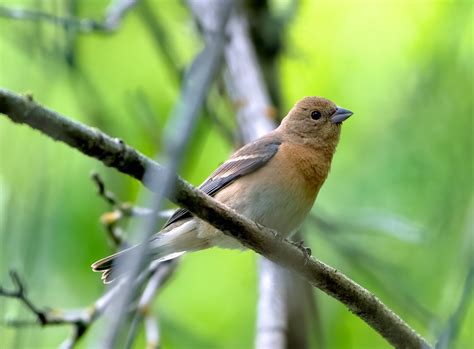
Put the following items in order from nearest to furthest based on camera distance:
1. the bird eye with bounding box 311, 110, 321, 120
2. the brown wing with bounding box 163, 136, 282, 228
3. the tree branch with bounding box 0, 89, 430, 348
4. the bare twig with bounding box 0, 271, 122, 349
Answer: the tree branch with bounding box 0, 89, 430, 348
the bare twig with bounding box 0, 271, 122, 349
the brown wing with bounding box 163, 136, 282, 228
the bird eye with bounding box 311, 110, 321, 120

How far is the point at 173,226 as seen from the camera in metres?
6.03

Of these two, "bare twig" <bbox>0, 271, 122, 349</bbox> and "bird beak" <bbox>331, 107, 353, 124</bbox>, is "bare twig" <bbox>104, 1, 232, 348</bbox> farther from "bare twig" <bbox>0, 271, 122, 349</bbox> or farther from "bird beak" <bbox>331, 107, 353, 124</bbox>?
"bird beak" <bbox>331, 107, 353, 124</bbox>

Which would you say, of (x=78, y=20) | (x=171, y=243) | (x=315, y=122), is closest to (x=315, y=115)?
(x=315, y=122)

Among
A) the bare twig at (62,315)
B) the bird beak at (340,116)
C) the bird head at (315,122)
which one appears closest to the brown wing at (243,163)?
the bird head at (315,122)

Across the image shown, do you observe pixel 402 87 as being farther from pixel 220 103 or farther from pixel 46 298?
pixel 46 298

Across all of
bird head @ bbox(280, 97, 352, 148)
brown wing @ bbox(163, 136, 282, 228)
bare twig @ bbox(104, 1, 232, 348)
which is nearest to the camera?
bare twig @ bbox(104, 1, 232, 348)

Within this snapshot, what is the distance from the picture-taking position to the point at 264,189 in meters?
6.07

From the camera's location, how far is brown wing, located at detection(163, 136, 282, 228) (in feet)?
20.8

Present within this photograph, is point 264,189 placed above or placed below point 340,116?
below

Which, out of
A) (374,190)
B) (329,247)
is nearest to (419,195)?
(374,190)

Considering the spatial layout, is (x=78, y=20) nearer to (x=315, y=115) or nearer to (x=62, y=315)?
(x=315, y=115)

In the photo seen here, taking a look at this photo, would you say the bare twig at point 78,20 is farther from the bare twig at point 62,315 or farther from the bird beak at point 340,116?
the bare twig at point 62,315

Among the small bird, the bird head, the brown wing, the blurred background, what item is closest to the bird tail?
the small bird

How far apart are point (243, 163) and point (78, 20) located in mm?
2014
